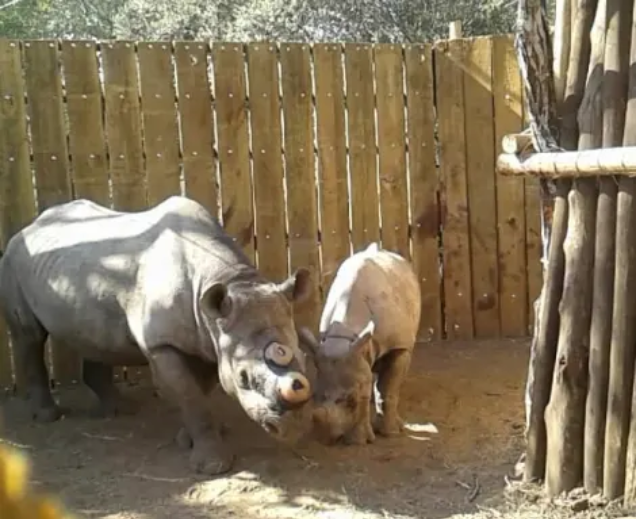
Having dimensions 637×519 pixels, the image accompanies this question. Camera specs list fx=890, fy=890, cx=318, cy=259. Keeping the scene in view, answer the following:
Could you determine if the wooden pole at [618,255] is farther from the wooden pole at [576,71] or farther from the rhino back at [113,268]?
the rhino back at [113,268]

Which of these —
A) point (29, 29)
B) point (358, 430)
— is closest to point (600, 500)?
point (358, 430)

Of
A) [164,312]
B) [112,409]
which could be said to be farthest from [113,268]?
[112,409]

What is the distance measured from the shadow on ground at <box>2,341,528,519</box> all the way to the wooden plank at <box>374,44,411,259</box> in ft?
3.87

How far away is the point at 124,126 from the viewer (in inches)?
217

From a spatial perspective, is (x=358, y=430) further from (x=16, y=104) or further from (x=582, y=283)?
(x=16, y=104)

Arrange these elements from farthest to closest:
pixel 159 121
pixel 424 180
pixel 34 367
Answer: pixel 424 180 < pixel 159 121 < pixel 34 367

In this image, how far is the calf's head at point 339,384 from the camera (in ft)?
13.8

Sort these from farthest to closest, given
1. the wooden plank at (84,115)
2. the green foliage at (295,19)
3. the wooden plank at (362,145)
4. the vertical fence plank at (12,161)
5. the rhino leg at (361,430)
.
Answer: the green foliage at (295,19) → the wooden plank at (362,145) → the wooden plank at (84,115) → the vertical fence plank at (12,161) → the rhino leg at (361,430)

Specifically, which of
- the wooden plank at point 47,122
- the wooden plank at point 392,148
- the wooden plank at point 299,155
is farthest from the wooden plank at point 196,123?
the wooden plank at point 392,148

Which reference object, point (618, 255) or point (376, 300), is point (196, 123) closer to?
point (376, 300)

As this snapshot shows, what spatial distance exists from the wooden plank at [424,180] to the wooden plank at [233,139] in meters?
1.17

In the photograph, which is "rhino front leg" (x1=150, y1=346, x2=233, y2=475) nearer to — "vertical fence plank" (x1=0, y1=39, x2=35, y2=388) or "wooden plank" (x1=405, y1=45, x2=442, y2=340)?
"vertical fence plank" (x1=0, y1=39, x2=35, y2=388)

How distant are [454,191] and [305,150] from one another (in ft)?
3.61

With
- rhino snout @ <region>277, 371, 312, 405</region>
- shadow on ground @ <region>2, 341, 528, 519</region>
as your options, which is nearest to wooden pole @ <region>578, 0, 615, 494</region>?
shadow on ground @ <region>2, 341, 528, 519</region>
